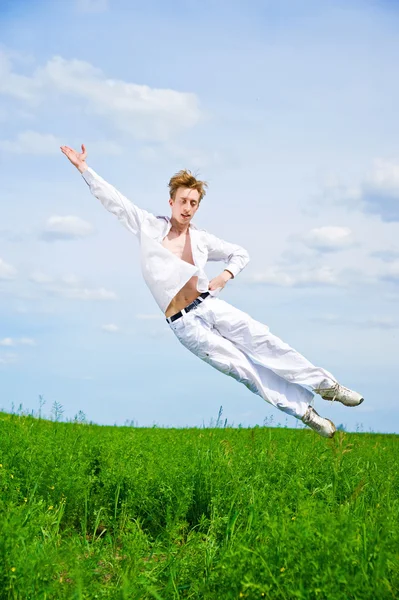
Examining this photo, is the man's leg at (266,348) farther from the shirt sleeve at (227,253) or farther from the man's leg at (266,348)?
the shirt sleeve at (227,253)

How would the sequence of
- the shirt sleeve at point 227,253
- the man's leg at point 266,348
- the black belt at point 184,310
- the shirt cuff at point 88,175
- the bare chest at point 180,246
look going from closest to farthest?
the black belt at point 184,310, the man's leg at point 266,348, the shirt cuff at point 88,175, the bare chest at point 180,246, the shirt sleeve at point 227,253

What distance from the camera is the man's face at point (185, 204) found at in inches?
287

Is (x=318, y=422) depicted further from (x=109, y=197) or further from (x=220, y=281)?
(x=109, y=197)

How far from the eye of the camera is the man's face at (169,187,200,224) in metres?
7.29

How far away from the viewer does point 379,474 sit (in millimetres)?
6562

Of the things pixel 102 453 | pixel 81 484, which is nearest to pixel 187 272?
pixel 102 453

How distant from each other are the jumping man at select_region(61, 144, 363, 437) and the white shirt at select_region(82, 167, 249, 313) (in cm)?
1

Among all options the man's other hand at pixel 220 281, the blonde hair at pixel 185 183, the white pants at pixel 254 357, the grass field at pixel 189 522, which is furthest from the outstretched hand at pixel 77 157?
the grass field at pixel 189 522

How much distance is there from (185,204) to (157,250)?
1.92 ft

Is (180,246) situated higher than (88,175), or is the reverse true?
(88,175)

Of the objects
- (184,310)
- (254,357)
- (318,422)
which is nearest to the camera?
(184,310)

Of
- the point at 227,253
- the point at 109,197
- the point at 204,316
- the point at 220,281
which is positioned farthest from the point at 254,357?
the point at 109,197

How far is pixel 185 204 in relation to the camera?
7.28 meters

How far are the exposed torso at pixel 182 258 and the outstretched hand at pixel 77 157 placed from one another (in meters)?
1.17
